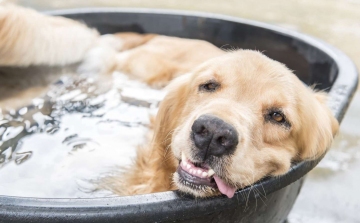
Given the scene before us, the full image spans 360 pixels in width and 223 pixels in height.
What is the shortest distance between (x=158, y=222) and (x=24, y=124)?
1.74 meters

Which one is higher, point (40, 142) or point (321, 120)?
point (321, 120)

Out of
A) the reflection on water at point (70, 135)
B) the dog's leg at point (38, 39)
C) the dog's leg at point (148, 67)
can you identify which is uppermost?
the dog's leg at point (38, 39)

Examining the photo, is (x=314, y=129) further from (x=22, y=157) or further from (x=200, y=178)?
(x=22, y=157)

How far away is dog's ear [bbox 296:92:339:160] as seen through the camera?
226 cm

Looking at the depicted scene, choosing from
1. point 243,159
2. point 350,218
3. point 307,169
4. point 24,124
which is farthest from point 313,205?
point 24,124

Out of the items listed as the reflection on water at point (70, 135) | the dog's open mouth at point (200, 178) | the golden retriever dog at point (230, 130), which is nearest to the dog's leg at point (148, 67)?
the reflection on water at point (70, 135)

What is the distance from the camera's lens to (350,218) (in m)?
3.39

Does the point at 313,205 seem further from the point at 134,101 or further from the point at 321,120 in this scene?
the point at 134,101

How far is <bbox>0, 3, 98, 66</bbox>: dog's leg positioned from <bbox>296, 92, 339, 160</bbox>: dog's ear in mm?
2196

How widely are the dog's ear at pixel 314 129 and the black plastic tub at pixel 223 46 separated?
0.24ft

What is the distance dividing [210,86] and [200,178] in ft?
2.07

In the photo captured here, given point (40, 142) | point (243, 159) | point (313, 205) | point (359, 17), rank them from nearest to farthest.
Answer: point (243, 159) < point (40, 142) < point (313, 205) < point (359, 17)

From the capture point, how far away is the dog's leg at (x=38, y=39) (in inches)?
129

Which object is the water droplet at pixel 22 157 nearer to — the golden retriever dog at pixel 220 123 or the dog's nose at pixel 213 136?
the golden retriever dog at pixel 220 123
